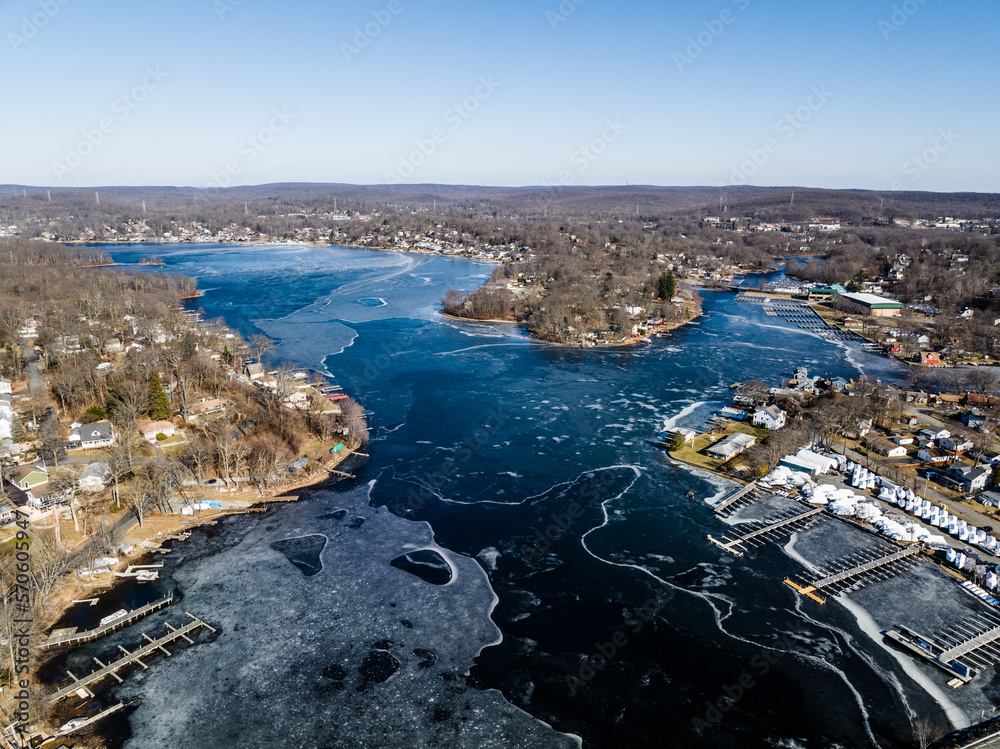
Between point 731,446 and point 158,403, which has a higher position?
point 158,403

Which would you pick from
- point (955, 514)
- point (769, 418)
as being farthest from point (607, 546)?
point (769, 418)

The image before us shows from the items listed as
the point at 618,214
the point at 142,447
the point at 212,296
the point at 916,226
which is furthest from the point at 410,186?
the point at 142,447

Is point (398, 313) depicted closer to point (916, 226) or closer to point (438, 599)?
point (438, 599)

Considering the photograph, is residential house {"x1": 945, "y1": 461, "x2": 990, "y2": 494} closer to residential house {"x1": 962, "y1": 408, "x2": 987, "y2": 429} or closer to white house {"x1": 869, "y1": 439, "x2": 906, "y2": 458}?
white house {"x1": 869, "y1": 439, "x2": 906, "y2": 458}

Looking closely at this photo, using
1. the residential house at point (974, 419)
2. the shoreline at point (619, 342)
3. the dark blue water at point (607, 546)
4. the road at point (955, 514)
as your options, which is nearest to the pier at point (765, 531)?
the dark blue water at point (607, 546)

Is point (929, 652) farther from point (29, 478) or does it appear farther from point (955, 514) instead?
point (29, 478)
